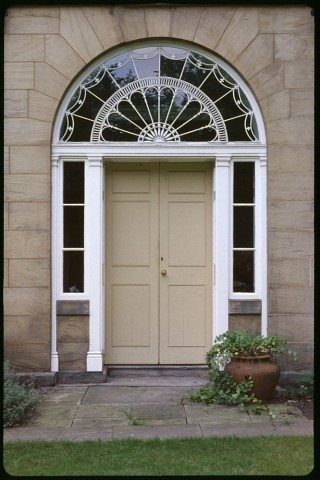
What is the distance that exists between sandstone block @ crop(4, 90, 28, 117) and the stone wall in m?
0.01

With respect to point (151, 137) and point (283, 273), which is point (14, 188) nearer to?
point (151, 137)

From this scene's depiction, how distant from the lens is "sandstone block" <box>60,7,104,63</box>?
7995 millimetres

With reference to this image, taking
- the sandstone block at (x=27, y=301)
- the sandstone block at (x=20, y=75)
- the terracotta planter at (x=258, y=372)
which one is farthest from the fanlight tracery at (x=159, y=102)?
the terracotta planter at (x=258, y=372)

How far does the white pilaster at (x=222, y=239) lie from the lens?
809cm

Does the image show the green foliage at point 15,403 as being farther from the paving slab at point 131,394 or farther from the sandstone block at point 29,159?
the sandstone block at point 29,159

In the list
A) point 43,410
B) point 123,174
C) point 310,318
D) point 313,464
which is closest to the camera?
point 313,464

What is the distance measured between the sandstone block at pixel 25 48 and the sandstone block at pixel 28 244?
204 centimetres

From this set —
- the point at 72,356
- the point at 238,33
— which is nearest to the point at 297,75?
the point at 238,33

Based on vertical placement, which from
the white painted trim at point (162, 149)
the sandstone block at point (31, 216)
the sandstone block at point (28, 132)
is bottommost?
the sandstone block at point (31, 216)

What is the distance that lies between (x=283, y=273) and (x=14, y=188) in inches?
130

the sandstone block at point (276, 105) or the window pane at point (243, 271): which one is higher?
the sandstone block at point (276, 105)

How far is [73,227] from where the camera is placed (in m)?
8.19

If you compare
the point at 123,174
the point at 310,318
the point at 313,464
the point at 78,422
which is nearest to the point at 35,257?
the point at 123,174

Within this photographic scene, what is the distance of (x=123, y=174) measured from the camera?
8555mm
